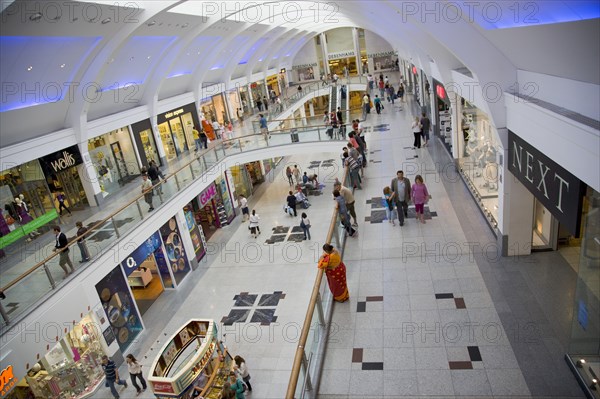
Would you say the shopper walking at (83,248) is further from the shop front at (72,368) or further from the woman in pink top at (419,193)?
the woman in pink top at (419,193)

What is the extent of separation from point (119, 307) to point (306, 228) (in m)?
7.48

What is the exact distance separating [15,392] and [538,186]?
39.4 feet

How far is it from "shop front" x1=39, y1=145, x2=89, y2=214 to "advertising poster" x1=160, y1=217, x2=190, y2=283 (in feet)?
12.3

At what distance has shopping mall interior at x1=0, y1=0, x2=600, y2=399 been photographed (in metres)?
5.30

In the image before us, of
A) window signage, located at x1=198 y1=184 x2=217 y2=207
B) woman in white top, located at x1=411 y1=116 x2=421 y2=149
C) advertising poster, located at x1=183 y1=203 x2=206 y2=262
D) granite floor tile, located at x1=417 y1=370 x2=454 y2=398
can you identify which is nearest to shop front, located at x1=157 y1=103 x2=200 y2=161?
window signage, located at x1=198 y1=184 x2=217 y2=207

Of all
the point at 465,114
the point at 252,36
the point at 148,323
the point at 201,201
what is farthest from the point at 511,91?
the point at 252,36

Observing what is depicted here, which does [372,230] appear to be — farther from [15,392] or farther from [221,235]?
[221,235]

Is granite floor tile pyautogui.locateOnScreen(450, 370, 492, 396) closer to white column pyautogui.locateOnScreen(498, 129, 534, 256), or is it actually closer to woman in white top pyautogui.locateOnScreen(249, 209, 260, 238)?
white column pyautogui.locateOnScreen(498, 129, 534, 256)

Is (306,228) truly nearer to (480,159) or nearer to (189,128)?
(480,159)

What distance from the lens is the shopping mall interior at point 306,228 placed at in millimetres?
5301

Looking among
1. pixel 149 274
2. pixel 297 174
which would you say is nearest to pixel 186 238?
pixel 149 274

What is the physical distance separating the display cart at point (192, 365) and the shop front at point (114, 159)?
8608 mm

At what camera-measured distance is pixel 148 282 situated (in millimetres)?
15953

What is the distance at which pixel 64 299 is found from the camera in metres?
9.38
